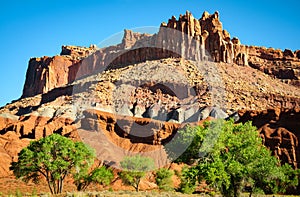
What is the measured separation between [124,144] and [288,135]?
37071mm

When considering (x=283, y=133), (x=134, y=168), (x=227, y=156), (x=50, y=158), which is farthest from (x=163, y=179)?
(x=227, y=156)

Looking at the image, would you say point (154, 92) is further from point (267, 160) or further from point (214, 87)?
point (267, 160)

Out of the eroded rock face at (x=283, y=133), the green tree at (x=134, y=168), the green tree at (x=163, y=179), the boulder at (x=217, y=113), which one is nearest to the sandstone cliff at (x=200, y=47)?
the boulder at (x=217, y=113)

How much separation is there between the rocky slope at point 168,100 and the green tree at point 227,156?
1896 inches

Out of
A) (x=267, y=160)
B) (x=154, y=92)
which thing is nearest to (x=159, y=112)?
(x=154, y=92)

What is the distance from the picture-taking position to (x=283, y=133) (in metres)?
76.0

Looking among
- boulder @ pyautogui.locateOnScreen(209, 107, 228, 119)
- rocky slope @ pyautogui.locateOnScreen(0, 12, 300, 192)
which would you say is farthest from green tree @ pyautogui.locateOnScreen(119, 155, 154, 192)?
boulder @ pyautogui.locateOnScreen(209, 107, 228, 119)

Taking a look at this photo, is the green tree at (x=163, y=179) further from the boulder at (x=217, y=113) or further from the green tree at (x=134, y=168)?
the boulder at (x=217, y=113)

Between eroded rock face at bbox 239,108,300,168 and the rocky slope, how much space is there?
7.0 inches

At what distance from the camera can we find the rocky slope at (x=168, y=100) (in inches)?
3415

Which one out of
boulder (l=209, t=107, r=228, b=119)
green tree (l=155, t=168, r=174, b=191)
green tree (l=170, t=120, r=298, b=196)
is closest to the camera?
green tree (l=170, t=120, r=298, b=196)

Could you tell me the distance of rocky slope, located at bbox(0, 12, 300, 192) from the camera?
86.8 m

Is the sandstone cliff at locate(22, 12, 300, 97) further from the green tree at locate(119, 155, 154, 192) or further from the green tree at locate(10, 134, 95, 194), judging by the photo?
the green tree at locate(10, 134, 95, 194)

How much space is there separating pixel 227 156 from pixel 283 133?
53.4 meters
